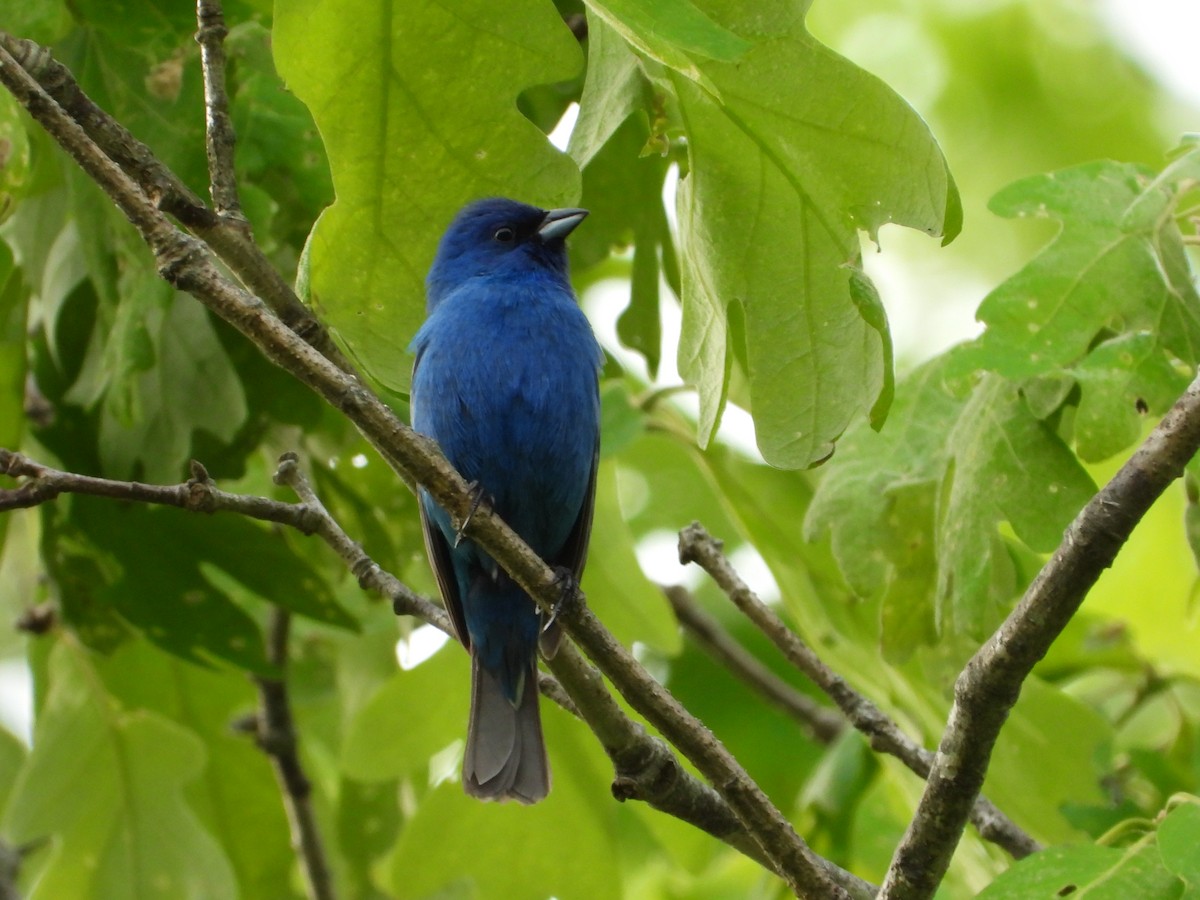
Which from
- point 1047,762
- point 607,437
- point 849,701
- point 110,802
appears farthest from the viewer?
point 110,802

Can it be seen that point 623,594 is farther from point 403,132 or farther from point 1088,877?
point 1088,877

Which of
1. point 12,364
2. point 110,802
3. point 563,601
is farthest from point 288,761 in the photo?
point 563,601

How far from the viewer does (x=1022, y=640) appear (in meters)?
2.13

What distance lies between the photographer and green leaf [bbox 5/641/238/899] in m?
4.16

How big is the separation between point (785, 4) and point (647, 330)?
4.04 feet

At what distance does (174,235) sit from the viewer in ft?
7.60

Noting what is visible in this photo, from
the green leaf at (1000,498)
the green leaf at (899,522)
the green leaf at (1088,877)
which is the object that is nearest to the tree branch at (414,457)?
the green leaf at (1088,877)

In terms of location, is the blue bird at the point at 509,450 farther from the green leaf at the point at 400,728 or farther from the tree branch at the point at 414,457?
the tree branch at the point at 414,457

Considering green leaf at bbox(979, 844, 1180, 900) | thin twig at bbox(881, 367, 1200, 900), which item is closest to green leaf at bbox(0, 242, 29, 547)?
thin twig at bbox(881, 367, 1200, 900)

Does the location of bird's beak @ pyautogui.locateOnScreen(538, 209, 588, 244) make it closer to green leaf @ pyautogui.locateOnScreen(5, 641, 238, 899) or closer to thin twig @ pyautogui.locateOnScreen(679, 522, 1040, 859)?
thin twig @ pyautogui.locateOnScreen(679, 522, 1040, 859)

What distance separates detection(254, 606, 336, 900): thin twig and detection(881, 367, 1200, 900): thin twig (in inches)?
99.1

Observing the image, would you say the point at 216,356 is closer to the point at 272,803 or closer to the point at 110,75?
the point at 110,75

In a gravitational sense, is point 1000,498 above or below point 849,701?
above

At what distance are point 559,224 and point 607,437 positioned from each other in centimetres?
61
